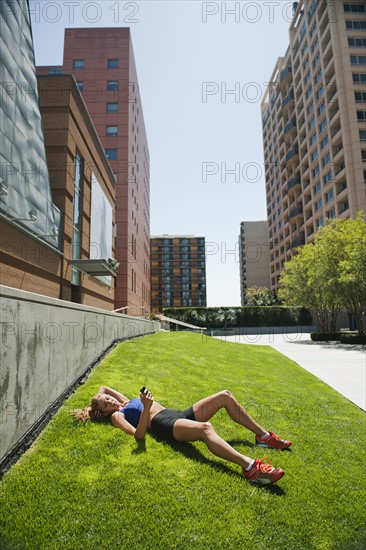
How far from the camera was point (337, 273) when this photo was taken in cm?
2477

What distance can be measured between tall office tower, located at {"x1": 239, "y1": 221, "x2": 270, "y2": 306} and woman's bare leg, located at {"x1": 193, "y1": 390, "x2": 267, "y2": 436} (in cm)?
10586

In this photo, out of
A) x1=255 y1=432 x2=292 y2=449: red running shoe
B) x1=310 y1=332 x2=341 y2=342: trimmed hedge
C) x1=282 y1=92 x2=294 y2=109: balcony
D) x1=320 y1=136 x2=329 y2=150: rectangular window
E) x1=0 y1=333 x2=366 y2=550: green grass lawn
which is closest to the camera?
x1=0 y1=333 x2=366 y2=550: green grass lawn

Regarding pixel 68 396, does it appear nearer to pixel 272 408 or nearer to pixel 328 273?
pixel 272 408

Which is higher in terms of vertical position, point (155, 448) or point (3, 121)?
point (3, 121)

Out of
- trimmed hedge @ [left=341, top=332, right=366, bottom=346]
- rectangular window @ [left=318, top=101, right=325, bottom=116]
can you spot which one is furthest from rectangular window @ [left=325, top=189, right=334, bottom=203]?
trimmed hedge @ [left=341, top=332, right=366, bottom=346]

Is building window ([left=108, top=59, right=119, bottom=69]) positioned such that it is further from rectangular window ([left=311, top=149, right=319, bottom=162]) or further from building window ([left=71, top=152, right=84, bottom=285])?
building window ([left=71, top=152, right=84, bottom=285])

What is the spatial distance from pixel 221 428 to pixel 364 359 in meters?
12.9

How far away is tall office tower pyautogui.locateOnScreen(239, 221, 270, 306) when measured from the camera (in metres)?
110

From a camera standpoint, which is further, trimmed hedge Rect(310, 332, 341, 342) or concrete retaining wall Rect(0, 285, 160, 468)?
trimmed hedge Rect(310, 332, 341, 342)

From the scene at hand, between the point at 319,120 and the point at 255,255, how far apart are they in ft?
206

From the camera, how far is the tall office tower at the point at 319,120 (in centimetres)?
4431

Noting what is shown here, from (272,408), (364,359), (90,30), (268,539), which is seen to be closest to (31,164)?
(272,408)

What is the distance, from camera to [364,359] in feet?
50.3

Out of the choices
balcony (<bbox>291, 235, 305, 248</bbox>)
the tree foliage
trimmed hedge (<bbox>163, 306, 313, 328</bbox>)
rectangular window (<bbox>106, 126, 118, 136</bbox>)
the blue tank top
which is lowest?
the blue tank top
